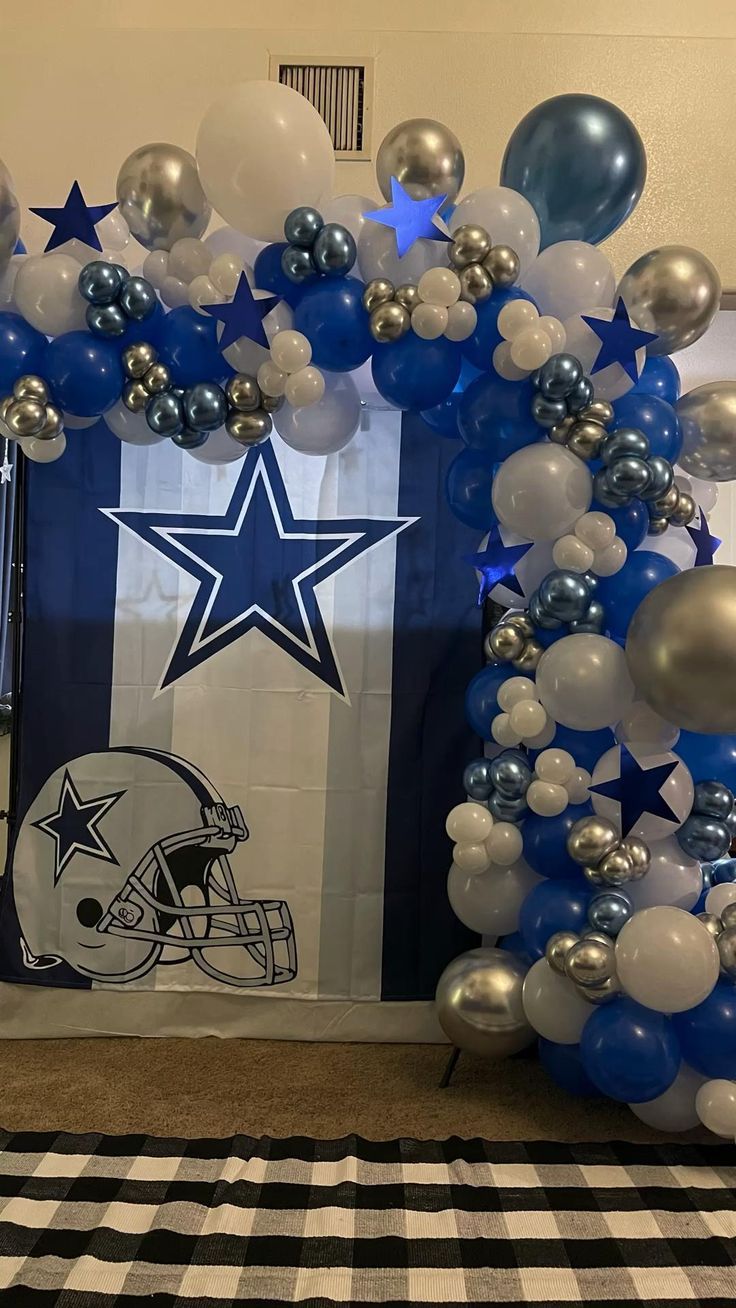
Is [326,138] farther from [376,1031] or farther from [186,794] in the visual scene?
[376,1031]

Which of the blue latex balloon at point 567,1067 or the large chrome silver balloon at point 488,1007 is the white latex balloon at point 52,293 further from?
the blue latex balloon at point 567,1067

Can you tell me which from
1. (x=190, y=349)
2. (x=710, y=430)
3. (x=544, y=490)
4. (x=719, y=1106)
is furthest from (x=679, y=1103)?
(x=190, y=349)

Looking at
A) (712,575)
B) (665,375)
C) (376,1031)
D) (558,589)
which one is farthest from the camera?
(376,1031)

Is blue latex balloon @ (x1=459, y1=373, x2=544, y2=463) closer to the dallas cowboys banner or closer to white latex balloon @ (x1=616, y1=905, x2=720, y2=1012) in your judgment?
the dallas cowboys banner

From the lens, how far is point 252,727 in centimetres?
270

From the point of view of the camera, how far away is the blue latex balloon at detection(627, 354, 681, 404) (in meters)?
2.06

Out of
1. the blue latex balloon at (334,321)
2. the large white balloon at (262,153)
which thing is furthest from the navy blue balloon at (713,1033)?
the large white balloon at (262,153)

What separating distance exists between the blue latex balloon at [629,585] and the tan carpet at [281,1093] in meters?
1.06

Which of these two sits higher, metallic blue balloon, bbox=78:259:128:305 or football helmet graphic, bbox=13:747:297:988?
metallic blue balloon, bbox=78:259:128:305

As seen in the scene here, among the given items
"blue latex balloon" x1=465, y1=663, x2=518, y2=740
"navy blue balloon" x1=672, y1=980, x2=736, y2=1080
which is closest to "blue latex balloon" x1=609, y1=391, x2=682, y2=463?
"blue latex balloon" x1=465, y1=663, x2=518, y2=740

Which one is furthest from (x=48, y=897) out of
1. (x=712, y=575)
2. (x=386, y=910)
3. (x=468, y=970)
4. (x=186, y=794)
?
(x=712, y=575)

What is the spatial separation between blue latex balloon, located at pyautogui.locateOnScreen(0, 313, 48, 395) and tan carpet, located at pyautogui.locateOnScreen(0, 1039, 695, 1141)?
1533 millimetres

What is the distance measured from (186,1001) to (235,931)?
231 mm

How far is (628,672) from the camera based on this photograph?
6.33ft
